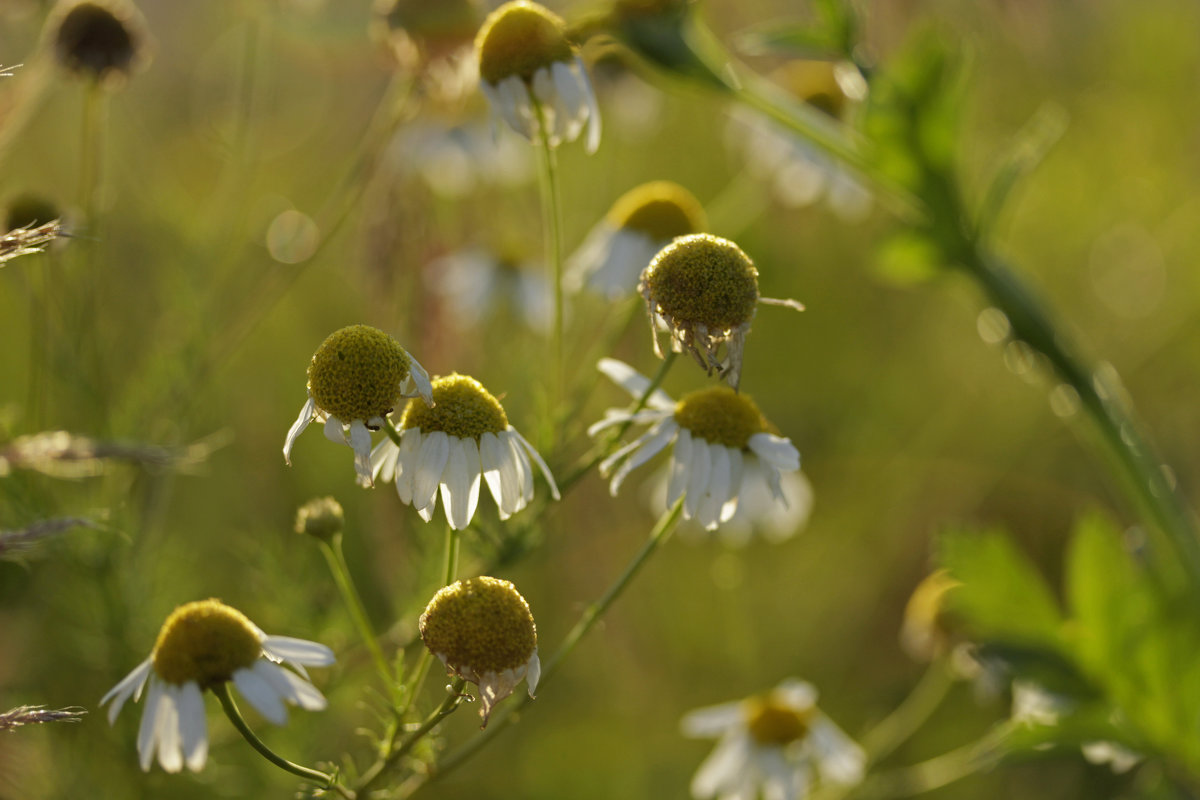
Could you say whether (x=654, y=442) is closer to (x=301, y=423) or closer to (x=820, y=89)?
(x=301, y=423)

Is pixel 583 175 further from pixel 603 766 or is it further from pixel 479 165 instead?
pixel 603 766

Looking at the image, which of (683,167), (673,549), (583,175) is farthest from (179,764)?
(683,167)

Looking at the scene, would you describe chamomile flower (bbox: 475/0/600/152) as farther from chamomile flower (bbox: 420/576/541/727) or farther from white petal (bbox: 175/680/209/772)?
white petal (bbox: 175/680/209/772)

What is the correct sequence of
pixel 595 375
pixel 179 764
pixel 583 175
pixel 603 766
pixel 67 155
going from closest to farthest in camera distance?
pixel 179 764
pixel 595 375
pixel 603 766
pixel 67 155
pixel 583 175

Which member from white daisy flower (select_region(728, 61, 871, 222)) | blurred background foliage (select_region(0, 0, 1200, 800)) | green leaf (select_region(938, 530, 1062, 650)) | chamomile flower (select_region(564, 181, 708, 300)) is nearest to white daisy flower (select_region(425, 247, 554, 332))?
blurred background foliage (select_region(0, 0, 1200, 800))

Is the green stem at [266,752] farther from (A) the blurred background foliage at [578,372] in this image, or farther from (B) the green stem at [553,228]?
(B) the green stem at [553,228]

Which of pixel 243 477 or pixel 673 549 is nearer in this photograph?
pixel 243 477
